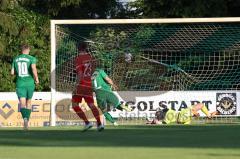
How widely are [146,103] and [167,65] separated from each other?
150 cm

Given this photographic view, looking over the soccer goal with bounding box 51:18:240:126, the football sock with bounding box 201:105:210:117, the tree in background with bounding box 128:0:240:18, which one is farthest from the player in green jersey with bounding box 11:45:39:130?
the tree in background with bounding box 128:0:240:18

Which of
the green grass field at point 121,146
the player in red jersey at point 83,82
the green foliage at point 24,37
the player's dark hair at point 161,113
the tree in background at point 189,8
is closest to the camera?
the green grass field at point 121,146

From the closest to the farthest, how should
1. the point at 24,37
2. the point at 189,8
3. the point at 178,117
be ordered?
the point at 178,117, the point at 189,8, the point at 24,37

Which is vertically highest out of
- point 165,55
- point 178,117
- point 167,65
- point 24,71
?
point 165,55

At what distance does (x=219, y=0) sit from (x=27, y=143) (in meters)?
25.8

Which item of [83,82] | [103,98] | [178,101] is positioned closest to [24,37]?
[178,101]

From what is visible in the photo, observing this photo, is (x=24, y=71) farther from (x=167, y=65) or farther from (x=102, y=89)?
(x=167, y=65)

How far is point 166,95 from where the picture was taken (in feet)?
83.8

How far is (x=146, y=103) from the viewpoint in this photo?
83.7 ft

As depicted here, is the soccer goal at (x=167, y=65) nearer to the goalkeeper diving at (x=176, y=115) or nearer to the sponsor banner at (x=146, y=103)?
the sponsor banner at (x=146, y=103)

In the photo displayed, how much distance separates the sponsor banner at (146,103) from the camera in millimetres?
25281

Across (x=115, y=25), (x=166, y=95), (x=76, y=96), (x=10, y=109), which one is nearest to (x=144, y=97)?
(x=166, y=95)

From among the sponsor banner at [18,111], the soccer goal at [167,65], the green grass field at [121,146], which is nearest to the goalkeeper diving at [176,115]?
the soccer goal at [167,65]

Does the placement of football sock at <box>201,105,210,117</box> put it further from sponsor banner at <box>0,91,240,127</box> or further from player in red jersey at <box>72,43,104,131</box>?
player in red jersey at <box>72,43,104,131</box>
